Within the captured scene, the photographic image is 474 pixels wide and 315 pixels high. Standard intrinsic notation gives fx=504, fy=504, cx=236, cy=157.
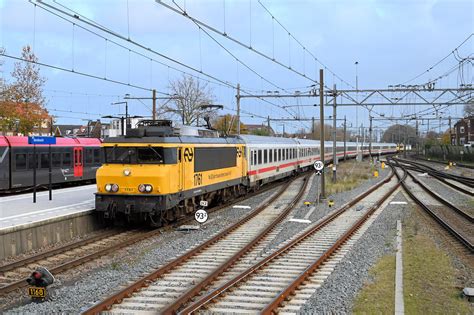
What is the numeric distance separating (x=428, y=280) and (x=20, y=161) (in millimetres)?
17969

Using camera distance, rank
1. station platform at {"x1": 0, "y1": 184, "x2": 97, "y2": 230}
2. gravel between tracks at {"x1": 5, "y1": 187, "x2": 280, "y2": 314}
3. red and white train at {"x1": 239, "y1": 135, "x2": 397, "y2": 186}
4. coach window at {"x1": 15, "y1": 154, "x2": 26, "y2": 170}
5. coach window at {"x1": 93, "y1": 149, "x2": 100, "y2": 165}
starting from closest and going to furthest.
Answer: gravel between tracks at {"x1": 5, "y1": 187, "x2": 280, "y2": 314}
station platform at {"x1": 0, "y1": 184, "x2": 97, "y2": 230}
coach window at {"x1": 15, "y1": 154, "x2": 26, "y2": 170}
red and white train at {"x1": 239, "y1": 135, "x2": 397, "y2": 186}
coach window at {"x1": 93, "y1": 149, "x2": 100, "y2": 165}

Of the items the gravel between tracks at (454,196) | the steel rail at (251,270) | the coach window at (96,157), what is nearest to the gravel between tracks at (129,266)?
the steel rail at (251,270)

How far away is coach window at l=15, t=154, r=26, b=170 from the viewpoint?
21562mm

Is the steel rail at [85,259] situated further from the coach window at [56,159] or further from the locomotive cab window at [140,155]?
the coach window at [56,159]

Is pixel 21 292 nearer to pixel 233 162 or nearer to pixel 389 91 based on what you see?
pixel 233 162

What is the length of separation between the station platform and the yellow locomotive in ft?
4.23

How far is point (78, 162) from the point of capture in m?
26.8

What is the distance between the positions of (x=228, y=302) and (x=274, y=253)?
3587 mm

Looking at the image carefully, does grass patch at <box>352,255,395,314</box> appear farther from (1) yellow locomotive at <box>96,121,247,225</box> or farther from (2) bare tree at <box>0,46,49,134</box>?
(2) bare tree at <box>0,46,49,134</box>

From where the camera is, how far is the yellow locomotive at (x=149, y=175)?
47.5 feet

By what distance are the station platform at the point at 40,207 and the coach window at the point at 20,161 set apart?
2105mm

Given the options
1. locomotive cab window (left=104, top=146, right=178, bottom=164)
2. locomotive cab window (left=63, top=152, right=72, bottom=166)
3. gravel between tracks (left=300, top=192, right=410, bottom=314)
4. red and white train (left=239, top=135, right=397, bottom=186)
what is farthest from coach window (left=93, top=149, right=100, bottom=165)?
gravel between tracks (left=300, top=192, right=410, bottom=314)

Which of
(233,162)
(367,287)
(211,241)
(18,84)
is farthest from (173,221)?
(18,84)

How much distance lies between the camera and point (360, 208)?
20.4m
